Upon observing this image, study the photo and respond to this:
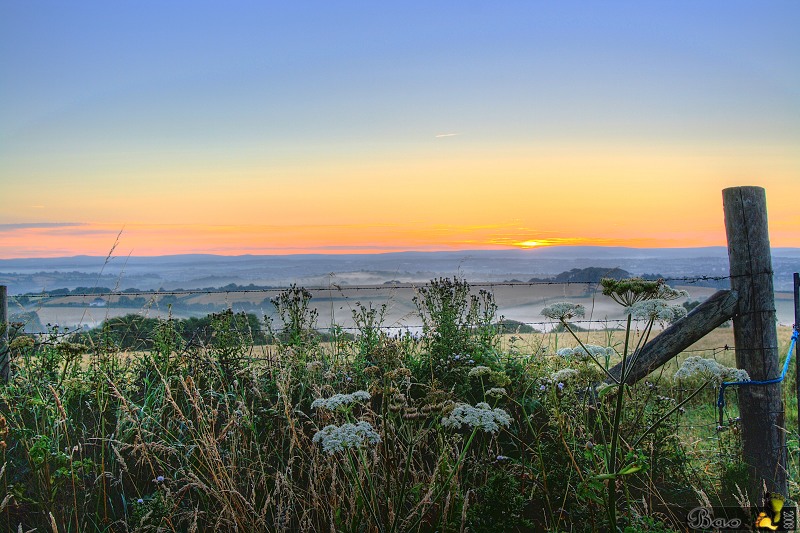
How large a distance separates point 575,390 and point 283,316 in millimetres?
3118

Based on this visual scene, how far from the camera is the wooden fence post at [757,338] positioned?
6.38 meters

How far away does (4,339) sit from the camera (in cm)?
671

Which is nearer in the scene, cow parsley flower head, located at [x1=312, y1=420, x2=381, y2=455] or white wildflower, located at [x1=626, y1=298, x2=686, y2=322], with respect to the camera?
cow parsley flower head, located at [x1=312, y1=420, x2=381, y2=455]

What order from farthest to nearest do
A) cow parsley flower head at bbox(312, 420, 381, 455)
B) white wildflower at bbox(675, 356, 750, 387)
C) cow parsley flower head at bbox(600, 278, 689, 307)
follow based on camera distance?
white wildflower at bbox(675, 356, 750, 387), cow parsley flower head at bbox(600, 278, 689, 307), cow parsley flower head at bbox(312, 420, 381, 455)

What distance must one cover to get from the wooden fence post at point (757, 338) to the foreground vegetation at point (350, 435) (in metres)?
0.24

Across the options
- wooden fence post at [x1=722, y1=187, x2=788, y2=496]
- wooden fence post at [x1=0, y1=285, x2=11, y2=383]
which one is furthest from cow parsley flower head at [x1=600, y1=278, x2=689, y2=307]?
wooden fence post at [x1=0, y1=285, x2=11, y2=383]

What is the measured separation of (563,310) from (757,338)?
3.20 m

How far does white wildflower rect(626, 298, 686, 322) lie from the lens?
3.84m

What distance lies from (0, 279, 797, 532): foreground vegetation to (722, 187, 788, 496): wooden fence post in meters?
0.24

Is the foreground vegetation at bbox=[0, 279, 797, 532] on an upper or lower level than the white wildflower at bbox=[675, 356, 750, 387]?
lower

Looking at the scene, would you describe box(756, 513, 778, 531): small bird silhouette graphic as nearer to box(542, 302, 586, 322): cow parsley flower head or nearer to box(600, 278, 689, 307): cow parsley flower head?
box(600, 278, 689, 307): cow parsley flower head

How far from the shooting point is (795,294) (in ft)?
22.9
